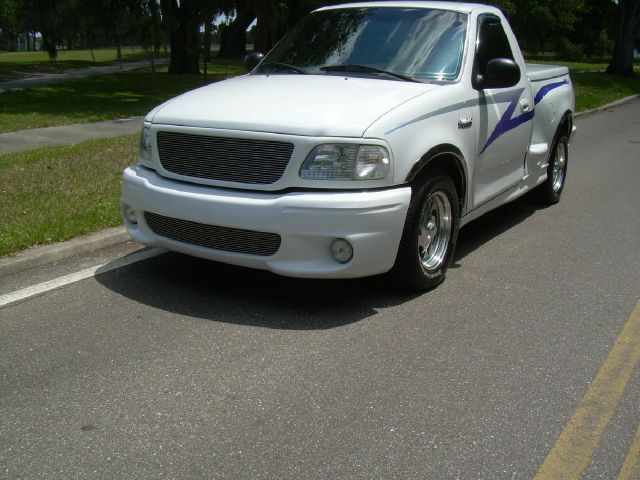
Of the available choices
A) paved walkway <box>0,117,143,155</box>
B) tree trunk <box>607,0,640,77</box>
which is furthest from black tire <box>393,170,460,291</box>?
tree trunk <box>607,0,640,77</box>

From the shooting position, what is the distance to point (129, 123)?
14.1 m

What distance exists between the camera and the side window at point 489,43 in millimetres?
6238

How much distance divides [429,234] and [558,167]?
12.1 ft

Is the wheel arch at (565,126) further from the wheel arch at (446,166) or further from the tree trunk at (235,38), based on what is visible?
the tree trunk at (235,38)

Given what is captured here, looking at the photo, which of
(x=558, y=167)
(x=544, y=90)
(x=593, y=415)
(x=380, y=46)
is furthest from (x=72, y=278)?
(x=558, y=167)

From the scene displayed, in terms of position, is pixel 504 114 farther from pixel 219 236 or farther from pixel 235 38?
pixel 235 38

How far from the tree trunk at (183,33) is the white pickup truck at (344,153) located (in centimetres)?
1688

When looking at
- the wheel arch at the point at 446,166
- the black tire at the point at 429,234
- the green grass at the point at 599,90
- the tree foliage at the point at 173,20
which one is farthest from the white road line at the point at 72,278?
the tree foliage at the point at 173,20

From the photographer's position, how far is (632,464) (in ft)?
11.0

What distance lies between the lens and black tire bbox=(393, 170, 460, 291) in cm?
510

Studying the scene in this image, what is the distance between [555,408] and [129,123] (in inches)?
457

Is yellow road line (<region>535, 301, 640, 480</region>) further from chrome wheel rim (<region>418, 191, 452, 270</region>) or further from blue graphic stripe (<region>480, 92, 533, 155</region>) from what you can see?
blue graphic stripe (<region>480, 92, 533, 155</region>)

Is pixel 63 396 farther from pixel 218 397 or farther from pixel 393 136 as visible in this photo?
pixel 393 136

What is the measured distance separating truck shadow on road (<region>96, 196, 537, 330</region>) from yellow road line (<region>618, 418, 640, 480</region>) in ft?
6.22
